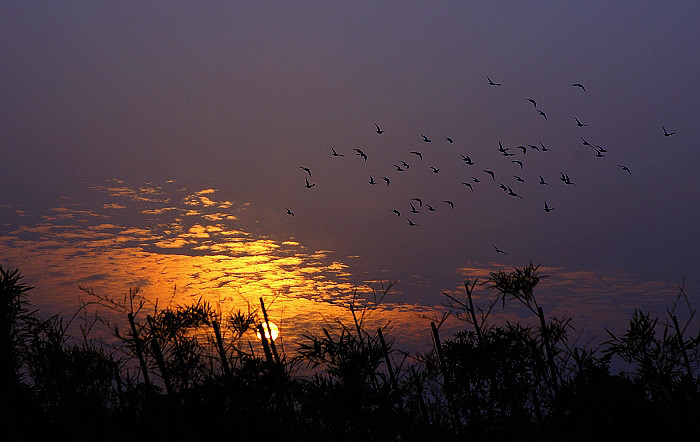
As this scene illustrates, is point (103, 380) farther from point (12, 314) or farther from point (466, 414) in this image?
point (466, 414)

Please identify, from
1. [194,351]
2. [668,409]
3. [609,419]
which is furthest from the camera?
[194,351]

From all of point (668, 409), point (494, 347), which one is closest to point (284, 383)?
point (494, 347)

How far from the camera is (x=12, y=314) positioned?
2383cm

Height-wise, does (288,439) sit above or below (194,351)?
below

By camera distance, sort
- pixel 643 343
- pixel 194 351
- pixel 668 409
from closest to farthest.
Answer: pixel 668 409
pixel 643 343
pixel 194 351

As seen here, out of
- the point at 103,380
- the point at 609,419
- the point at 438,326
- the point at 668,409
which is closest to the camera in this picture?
the point at 668,409

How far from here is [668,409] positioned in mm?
23172

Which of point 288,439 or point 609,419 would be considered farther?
point 288,439

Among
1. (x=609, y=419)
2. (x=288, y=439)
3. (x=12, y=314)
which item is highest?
(x=12, y=314)

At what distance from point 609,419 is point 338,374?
36.4 feet

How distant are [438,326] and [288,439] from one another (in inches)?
338

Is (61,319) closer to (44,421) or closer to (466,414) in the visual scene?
(44,421)

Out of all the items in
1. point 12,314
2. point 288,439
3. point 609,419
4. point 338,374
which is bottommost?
point 609,419

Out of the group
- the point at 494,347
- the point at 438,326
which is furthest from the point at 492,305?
the point at 494,347
